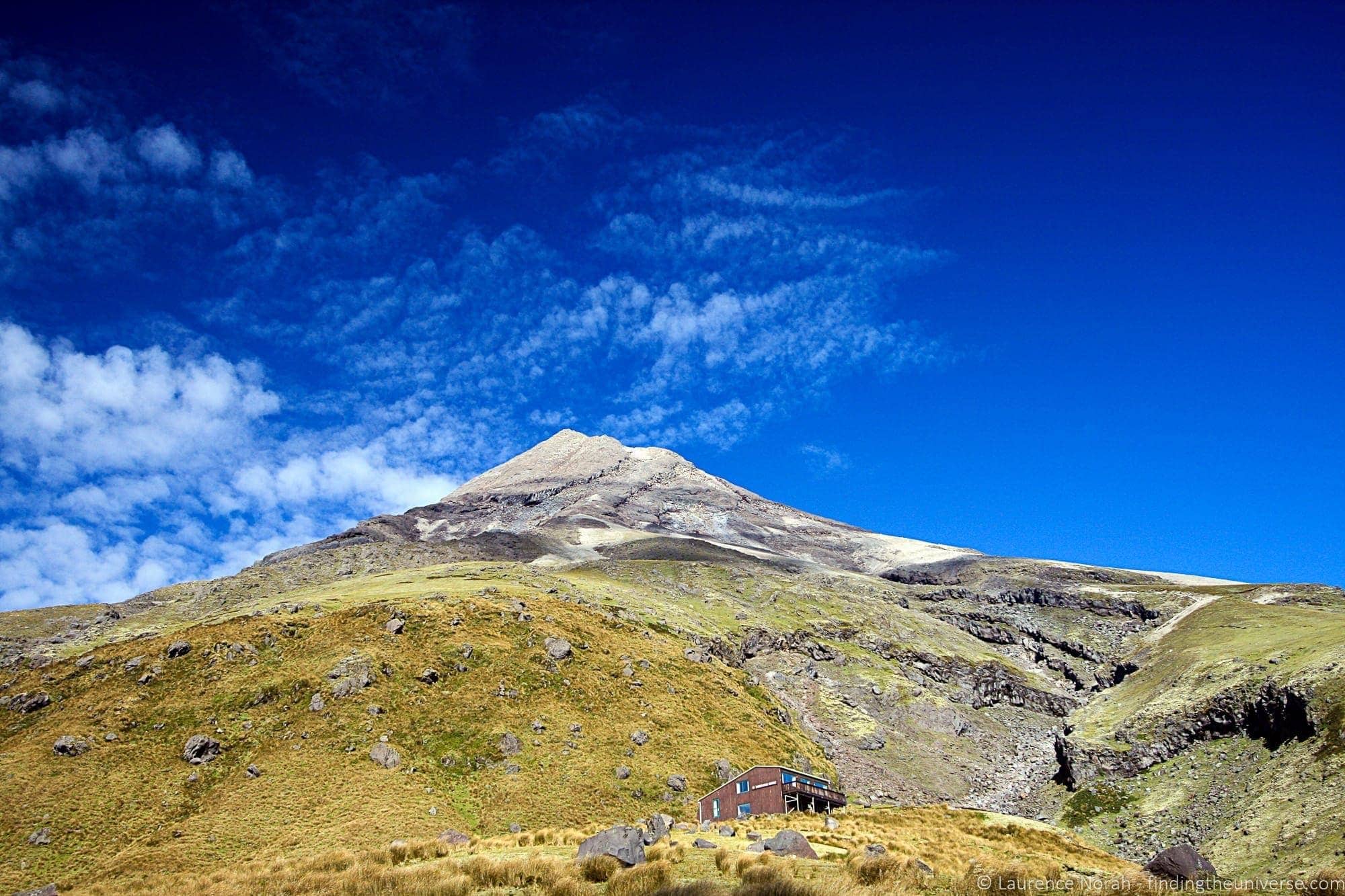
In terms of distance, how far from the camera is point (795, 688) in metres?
116

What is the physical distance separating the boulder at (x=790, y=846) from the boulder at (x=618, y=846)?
20.9 ft

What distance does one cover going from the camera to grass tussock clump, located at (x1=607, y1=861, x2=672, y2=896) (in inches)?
730

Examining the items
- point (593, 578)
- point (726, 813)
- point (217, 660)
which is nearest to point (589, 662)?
point (726, 813)

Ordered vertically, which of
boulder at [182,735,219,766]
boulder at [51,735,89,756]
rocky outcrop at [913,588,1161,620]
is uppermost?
rocky outcrop at [913,588,1161,620]

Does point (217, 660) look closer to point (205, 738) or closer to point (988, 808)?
point (205, 738)

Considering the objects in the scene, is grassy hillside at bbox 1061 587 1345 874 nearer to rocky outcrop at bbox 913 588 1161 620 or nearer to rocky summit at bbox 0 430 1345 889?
rocky summit at bbox 0 430 1345 889

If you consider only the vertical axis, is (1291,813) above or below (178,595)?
below

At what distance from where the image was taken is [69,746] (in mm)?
57375

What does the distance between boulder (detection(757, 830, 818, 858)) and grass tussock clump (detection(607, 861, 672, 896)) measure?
8543 millimetres

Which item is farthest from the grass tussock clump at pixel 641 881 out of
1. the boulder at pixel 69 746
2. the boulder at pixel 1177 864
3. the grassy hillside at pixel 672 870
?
the boulder at pixel 69 746

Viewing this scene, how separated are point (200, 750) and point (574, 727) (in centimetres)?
3275

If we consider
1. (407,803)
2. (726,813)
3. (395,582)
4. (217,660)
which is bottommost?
(726,813)

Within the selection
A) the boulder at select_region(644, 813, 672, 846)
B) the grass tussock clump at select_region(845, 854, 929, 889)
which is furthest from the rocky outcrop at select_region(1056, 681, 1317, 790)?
the grass tussock clump at select_region(845, 854, 929, 889)

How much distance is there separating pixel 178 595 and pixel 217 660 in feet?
347
